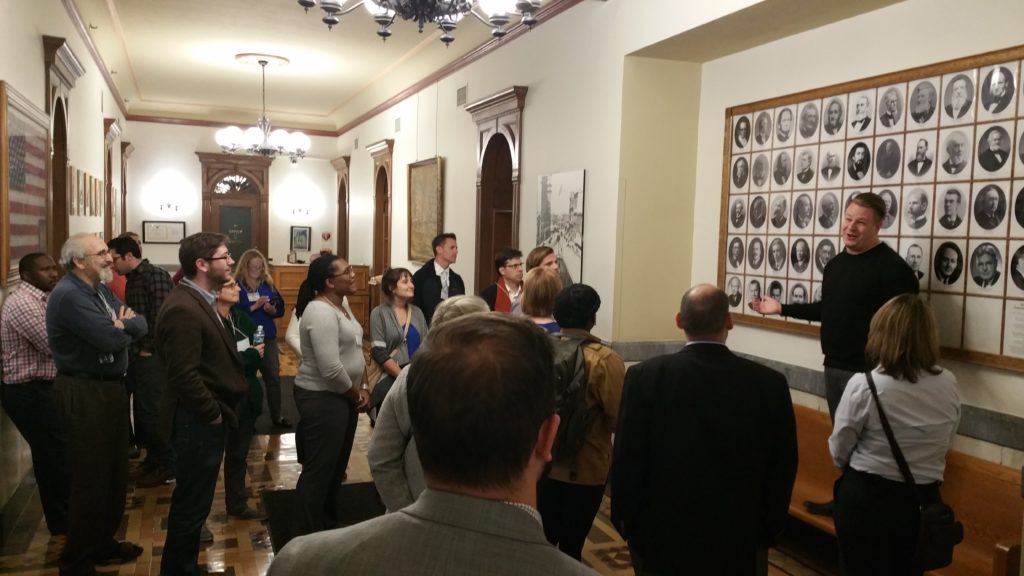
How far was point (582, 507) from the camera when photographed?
3256mm

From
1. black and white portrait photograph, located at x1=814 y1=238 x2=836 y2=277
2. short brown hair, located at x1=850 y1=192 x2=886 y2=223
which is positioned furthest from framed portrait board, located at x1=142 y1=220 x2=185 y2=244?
short brown hair, located at x1=850 y1=192 x2=886 y2=223

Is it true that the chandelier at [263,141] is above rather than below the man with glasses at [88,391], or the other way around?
above

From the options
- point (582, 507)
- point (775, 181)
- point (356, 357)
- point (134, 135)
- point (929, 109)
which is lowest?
point (582, 507)

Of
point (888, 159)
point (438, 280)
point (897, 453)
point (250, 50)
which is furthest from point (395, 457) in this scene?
point (250, 50)

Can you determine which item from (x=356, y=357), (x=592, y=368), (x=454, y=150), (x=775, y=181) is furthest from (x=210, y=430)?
(x=454, y=150)

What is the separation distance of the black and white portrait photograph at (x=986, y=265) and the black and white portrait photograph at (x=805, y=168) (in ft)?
3.79

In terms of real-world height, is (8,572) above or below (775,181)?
below

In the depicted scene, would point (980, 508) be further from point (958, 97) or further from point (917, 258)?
point (958, 97)

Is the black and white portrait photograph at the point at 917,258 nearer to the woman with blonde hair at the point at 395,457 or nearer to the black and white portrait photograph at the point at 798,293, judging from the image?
the black and white portrait photograph at the point at 798,293

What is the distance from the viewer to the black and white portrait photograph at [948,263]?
12.4 feet

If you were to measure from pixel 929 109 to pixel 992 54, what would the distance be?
1.31 ft

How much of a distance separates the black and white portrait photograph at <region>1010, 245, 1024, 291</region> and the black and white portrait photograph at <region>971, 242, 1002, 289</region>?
2.4 inches

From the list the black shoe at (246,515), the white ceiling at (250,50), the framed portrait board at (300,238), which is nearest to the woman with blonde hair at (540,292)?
the black shoe at (246,515)

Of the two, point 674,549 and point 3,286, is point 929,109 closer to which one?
point 674,549
